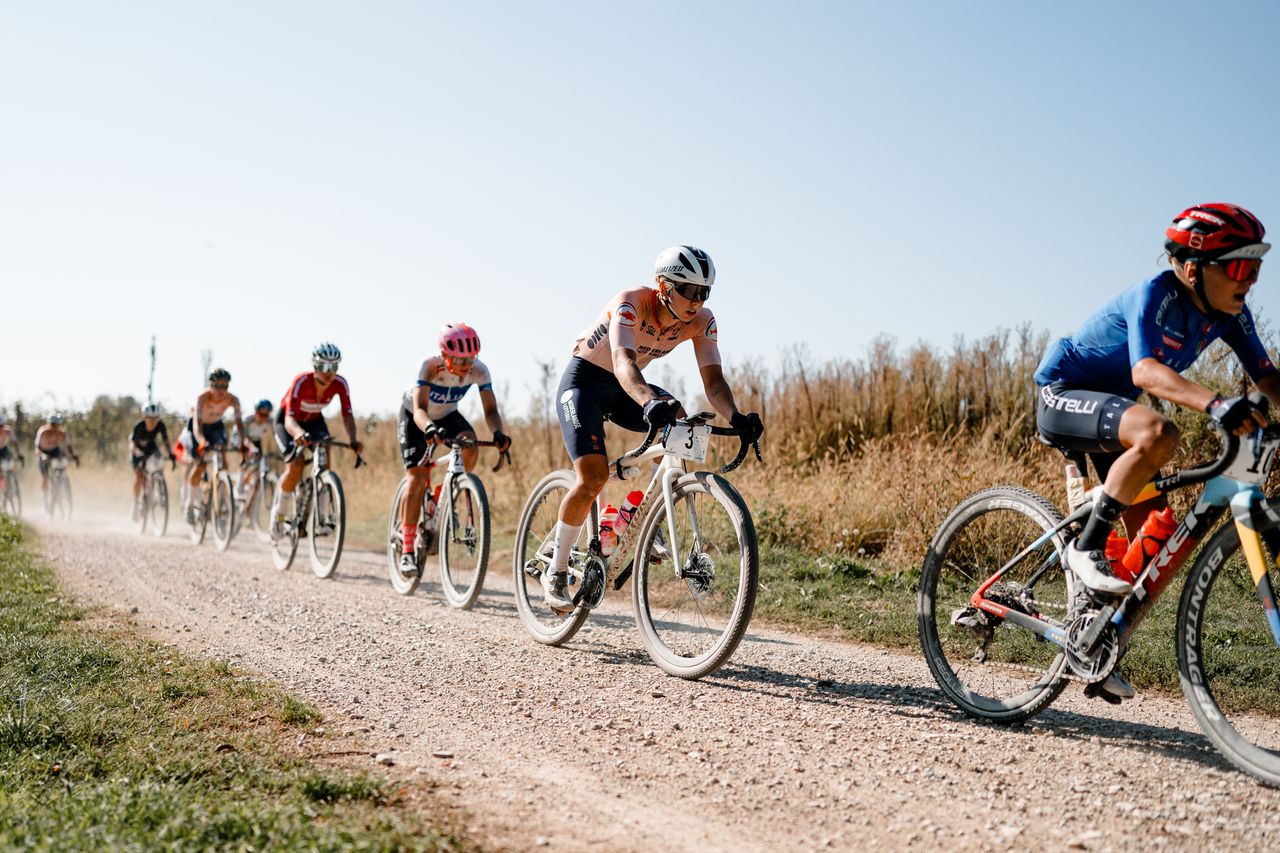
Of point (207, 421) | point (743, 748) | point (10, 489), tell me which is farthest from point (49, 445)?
point (743, 748)

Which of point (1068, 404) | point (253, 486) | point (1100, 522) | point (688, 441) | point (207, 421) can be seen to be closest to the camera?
point (1100, 522)

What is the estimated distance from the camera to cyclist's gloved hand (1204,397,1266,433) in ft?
12.2

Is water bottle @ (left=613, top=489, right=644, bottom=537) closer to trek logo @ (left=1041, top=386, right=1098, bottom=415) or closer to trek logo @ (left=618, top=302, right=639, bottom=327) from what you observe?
trek logo @ (left=618, top=302, right=639, bottom=327)

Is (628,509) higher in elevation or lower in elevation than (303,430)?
lower

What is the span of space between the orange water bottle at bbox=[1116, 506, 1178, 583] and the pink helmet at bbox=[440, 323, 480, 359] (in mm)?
6146

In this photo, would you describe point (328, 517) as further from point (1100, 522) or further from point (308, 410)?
point (1100, 522)

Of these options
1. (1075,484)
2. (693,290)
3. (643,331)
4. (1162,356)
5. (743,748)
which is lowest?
(743,748)

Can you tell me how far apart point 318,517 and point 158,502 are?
28.0 ft

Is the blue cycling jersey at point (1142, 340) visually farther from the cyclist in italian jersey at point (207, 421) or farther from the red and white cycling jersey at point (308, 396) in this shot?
the cyclist in italian jersey at point (207, 421)

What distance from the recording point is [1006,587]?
4836 mm

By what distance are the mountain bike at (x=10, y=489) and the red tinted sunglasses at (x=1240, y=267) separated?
83.2 ft

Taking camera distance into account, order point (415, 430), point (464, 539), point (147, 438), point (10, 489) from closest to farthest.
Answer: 1. point (464, 539)
2. point (415, 430)
3. point (147, 438)
4. point (10, 489)

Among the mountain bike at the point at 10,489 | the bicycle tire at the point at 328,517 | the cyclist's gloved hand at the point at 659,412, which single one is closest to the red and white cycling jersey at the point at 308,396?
the bicycle tire at the point at 328,517

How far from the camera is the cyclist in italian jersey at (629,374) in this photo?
5648mm
